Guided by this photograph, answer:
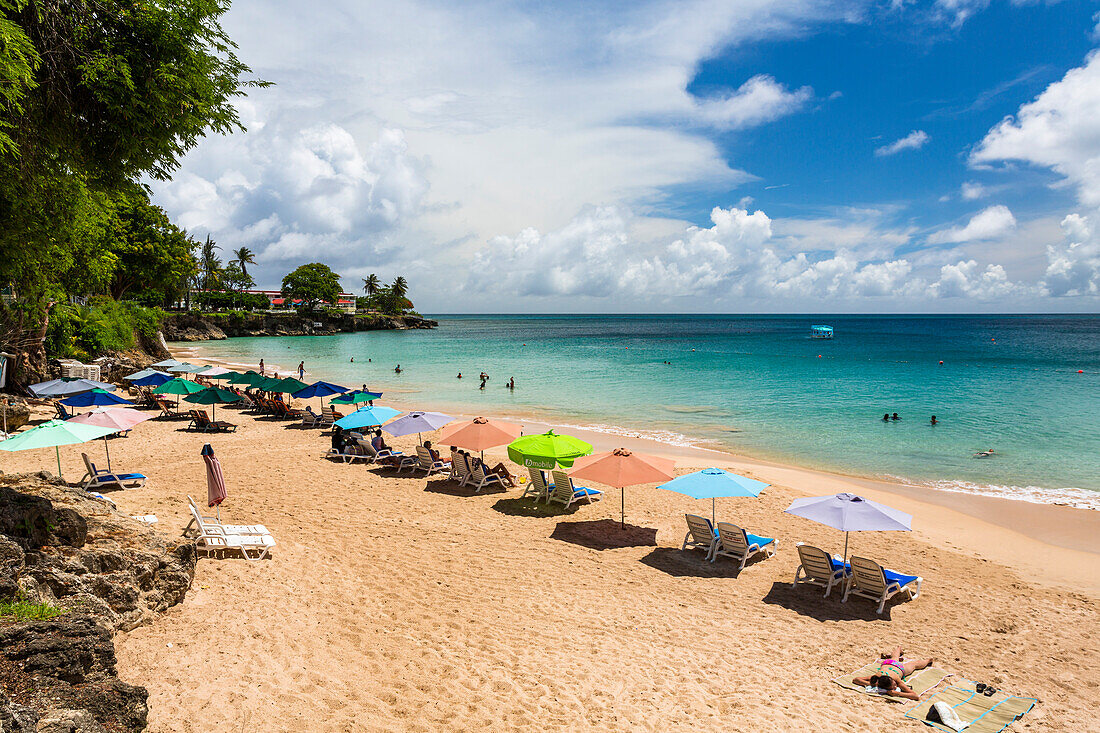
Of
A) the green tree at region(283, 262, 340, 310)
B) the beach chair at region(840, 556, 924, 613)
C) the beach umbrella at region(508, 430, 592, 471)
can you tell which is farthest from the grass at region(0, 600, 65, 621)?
the green tree at region(283, 262, 340, 310)

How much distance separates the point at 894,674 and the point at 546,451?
642 centimetres

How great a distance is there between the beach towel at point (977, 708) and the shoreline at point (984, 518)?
5.20m

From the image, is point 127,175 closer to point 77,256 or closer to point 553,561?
point 553,561

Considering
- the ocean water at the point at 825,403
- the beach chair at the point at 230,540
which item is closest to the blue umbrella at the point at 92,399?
the beach chair at the point at 230,540

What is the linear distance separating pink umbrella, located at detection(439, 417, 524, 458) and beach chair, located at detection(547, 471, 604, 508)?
1.46 metres

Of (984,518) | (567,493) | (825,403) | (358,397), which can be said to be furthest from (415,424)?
(825,403)

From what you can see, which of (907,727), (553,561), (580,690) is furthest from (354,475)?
(907,727)

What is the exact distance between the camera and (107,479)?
1158 cm

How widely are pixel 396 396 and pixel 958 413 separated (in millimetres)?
29528

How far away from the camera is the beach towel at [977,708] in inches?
219

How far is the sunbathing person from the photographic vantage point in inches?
239

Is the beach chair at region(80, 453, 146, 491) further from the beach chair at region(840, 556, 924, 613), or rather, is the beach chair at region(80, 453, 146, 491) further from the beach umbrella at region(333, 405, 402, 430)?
the beach chair at region(840, 556, 924, 613)

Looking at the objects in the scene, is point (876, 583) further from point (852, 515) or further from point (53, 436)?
point (53, 436)

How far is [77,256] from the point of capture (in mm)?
21953
